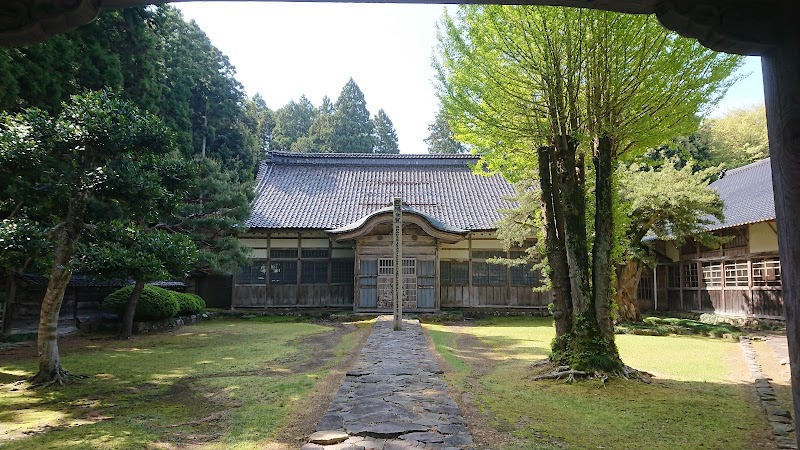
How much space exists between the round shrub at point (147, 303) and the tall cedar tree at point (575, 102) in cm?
1054

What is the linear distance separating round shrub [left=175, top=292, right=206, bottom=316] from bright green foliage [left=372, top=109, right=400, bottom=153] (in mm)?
34962

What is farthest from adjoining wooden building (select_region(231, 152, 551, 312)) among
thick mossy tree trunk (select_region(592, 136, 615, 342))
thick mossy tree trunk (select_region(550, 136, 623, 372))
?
thick mossy tree trunk (select_region(592, 136, 615, 342))

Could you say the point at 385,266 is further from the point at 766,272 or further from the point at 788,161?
the point at 788,161

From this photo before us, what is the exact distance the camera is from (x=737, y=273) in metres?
17.6

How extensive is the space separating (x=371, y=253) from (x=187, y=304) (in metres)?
6.71

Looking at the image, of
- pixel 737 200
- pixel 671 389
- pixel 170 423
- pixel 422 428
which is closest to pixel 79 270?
pixel 170 423

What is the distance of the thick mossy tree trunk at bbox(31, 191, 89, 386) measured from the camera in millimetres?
7246

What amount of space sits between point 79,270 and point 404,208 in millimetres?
11784

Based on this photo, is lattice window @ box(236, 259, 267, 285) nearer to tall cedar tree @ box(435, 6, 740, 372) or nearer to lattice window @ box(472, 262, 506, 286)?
lattice window @ box(472, 262, 506, 286)

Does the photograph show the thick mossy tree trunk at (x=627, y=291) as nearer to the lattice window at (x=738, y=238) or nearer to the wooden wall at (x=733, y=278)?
the wooden wall at (x=733, y=278)

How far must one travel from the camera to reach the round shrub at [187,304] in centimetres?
1591

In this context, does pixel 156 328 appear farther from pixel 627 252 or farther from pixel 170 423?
pixel 627 252

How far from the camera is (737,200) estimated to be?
62.1 ft

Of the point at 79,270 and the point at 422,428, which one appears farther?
the point at 79,270
